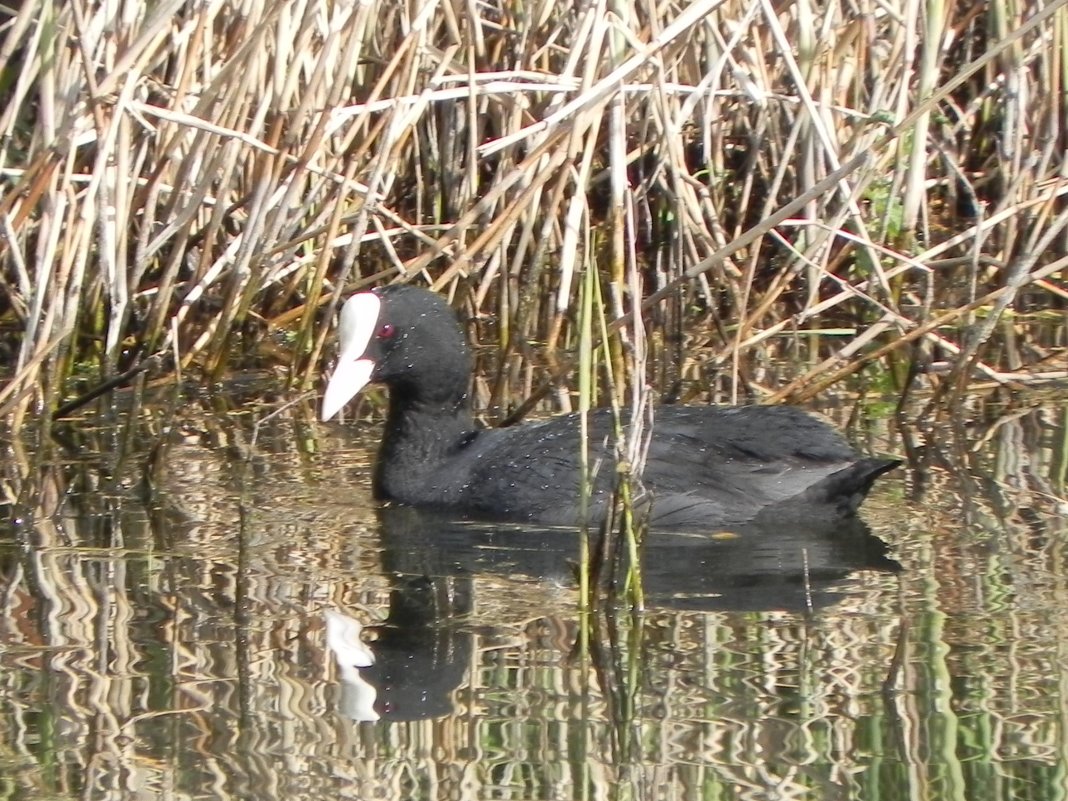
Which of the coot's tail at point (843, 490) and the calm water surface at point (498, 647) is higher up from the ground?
the coot's tail at point (843, 490)

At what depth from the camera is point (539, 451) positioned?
4.57 metres

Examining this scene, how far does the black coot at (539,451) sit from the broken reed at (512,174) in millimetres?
305

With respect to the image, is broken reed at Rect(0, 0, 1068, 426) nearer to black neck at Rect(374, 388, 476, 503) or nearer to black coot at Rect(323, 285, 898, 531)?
black coot at Rect(323, 285, 898, 531)

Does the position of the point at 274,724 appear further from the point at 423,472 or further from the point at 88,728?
the point at 423,472

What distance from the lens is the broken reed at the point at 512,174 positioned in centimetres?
482

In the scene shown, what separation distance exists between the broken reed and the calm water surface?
2.00 ft

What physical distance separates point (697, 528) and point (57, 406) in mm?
1979

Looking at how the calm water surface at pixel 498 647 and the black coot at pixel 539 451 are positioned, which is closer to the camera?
the calm water surface at pixel 498 647

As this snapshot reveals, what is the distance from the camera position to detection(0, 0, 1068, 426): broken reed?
4.82 m

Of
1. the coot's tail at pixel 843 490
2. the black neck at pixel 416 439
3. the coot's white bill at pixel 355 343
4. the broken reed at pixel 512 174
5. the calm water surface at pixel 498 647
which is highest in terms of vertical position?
the broken reed at pixel 512 174

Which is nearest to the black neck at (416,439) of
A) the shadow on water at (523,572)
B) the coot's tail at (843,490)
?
the shadow on water at (523,572)

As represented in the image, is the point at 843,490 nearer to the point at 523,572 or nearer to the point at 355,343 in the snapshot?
the point at 523,572

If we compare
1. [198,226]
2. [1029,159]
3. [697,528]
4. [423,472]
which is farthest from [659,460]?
[198,226]

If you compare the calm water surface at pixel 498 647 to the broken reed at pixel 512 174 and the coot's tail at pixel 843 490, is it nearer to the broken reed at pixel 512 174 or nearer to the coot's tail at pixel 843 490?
the coot's tail at pixel 843 490
